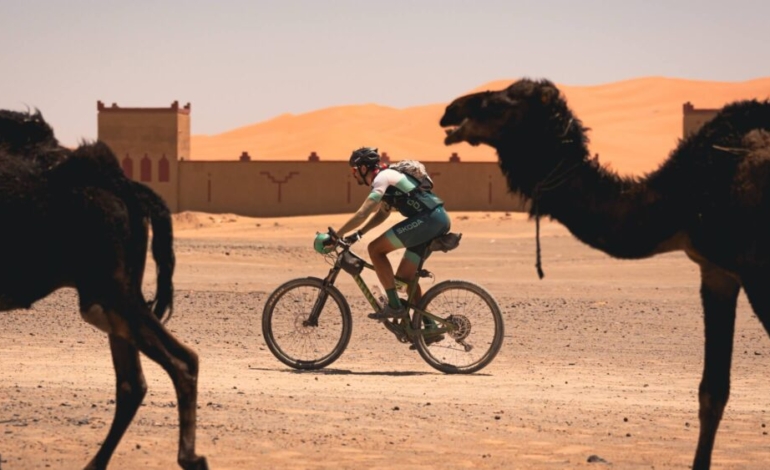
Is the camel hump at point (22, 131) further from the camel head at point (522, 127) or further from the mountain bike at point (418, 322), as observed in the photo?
the mountain bike at point (418, 322)

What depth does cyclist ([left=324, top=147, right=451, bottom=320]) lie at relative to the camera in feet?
43.3

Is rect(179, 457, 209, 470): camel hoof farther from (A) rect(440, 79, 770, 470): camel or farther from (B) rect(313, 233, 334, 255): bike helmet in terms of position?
(B) rect(313, 233, 334, 255): bike helmet

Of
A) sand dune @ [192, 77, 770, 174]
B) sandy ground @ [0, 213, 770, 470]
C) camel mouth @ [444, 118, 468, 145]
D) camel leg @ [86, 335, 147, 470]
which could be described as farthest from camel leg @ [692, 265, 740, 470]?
sand dune @ [192, 77, 770, 174]

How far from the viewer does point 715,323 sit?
8.55 meters

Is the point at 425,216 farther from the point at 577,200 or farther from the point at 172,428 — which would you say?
the point at 577,200

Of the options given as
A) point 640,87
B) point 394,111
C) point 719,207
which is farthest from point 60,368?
point 640,87

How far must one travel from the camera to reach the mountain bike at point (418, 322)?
535 inches

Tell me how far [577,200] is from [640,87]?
166 m

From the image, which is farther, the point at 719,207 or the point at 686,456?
the point at 686,456

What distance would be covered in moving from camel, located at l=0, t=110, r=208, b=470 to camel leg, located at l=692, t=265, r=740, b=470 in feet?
9.47

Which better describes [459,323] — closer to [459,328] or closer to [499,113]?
[459,328]

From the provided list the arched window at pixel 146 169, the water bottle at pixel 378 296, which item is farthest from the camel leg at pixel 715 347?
the arched window at pixel 146 169

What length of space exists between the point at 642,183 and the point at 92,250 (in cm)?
309

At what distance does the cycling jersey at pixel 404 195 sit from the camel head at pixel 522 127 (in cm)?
517
